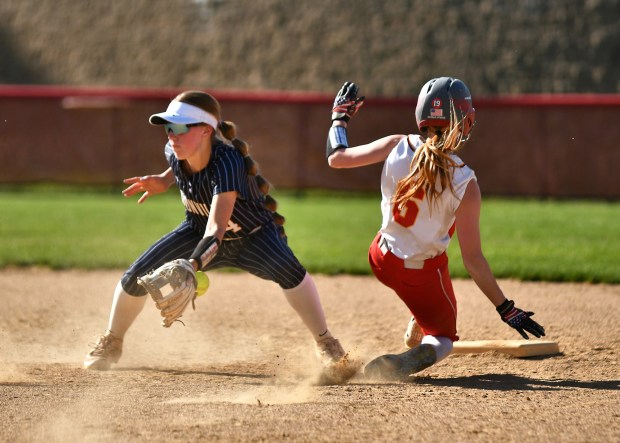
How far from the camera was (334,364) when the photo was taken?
4.99m

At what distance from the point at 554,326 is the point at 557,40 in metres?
17.6

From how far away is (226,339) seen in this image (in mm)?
6301

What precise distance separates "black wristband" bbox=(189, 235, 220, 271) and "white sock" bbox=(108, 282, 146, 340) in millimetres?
788

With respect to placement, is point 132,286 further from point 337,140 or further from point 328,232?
point 328,232

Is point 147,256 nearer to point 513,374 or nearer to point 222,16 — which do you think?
point 513,374

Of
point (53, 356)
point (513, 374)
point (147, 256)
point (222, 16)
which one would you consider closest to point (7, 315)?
point (53, 356)

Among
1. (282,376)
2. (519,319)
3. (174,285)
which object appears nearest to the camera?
(174,285)

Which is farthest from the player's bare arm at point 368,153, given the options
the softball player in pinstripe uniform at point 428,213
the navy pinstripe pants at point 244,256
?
the navy pinstripe pants at point 244,256

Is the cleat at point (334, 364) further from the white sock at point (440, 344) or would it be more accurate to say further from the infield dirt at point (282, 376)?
the white sock at point (440, 344)

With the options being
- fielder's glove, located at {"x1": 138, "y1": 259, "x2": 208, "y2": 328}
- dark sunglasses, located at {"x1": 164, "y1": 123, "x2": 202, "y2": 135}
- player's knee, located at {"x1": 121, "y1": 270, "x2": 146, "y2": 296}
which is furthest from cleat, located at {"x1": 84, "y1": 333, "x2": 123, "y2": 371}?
dark sunglasses, located at {"x1": 164, "y1": 123, "x2": 202, "y2": 135}

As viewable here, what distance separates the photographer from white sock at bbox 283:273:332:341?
511 centimetres

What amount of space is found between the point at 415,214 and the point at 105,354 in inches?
71.8

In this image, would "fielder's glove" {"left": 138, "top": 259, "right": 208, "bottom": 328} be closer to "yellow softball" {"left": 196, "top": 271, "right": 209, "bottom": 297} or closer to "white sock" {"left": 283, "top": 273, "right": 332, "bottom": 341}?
"yellow softball" {"left": 196, "top": 271, "right": 209, "bottom": 297}

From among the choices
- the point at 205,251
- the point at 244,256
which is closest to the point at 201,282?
the point at 205,251
